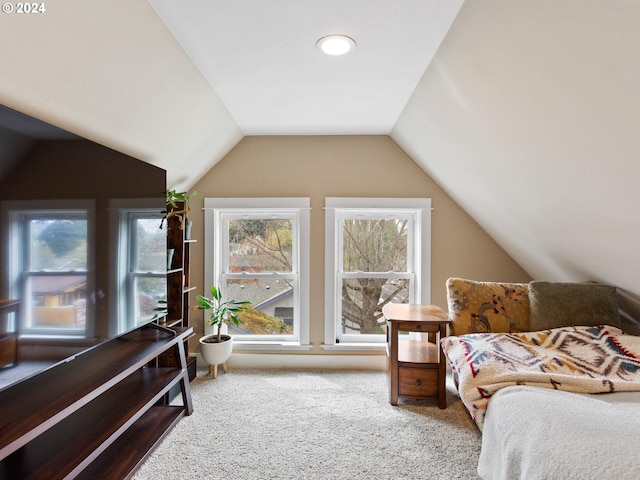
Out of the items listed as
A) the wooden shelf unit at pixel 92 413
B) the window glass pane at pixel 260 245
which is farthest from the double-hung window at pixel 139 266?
the window glass pane at pixel 260 245

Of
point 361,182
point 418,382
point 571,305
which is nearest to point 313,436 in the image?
point 418,382

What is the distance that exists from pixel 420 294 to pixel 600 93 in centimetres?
215

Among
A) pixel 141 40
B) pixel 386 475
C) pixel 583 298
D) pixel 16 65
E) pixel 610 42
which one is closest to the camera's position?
pixel 610 42

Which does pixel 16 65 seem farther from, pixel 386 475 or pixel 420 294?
pixel 420 294

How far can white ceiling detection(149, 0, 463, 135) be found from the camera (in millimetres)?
1355

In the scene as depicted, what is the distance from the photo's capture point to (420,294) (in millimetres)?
3004

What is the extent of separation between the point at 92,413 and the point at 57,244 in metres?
0.98

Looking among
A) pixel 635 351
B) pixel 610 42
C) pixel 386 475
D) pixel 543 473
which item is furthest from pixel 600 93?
pixel 386 475

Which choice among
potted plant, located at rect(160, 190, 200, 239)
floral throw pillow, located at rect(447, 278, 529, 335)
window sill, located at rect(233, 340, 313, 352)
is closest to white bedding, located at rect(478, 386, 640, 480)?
floral throw pillow, located at rect(447, 278, 529, 335)

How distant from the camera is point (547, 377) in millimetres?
A: 1578

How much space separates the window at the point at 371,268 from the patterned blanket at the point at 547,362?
3.39 ft

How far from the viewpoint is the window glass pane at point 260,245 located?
314cm

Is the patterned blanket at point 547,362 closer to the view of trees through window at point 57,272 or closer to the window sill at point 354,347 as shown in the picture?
the window sill at point 354,347

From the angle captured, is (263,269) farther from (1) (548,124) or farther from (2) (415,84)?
(1) (548,124)
